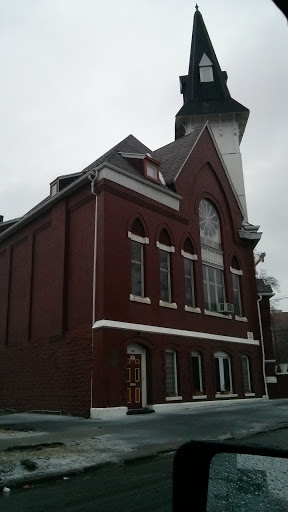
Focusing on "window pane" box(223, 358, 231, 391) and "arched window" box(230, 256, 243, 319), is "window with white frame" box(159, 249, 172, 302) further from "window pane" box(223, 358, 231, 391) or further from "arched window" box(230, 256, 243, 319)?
"arched window" box(230, 256, 243, 319)

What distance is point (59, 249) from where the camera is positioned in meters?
20.6

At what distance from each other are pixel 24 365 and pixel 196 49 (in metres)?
32.2

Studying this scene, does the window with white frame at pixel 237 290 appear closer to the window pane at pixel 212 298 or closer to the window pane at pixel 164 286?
the window pane at pixel 212 298

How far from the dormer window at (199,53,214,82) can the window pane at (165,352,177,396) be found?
89.7 feet

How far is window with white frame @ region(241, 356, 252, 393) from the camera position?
985 inches

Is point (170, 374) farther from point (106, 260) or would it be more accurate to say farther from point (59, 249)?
point (59, 249)

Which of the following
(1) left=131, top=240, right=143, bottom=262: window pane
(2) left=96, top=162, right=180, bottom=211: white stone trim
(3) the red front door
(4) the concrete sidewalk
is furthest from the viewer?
(1) left=131, top=240, right=143, bottom=262: window pane

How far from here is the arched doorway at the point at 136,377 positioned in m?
17.8

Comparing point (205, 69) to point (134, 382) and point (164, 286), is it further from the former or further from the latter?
point (134, 382)

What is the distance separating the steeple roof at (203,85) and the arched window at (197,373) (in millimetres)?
20759

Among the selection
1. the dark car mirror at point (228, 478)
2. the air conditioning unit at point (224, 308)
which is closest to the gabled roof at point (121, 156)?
the air conditioning unit at point (224, 308)

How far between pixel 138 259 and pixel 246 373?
1060 cm

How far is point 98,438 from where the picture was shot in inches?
414

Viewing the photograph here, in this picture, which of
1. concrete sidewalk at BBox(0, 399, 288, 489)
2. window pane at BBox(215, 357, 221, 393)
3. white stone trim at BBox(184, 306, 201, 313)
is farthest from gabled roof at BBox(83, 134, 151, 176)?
concrete sidewalk at BBox(0, 399, 288, 489)
